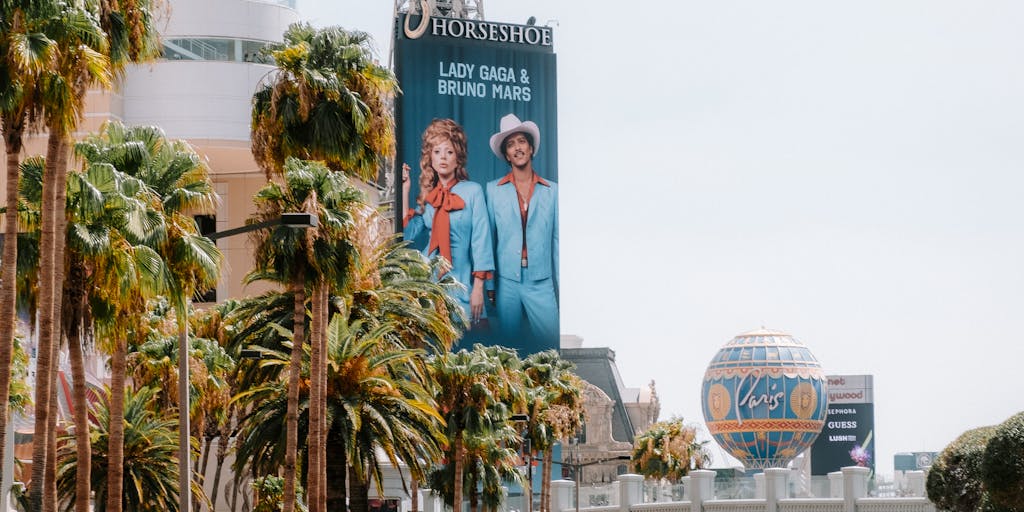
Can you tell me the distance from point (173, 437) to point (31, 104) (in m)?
21.5

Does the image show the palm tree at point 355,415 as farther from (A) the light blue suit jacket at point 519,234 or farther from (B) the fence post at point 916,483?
(A) the light blue suit jacket at point 519,234

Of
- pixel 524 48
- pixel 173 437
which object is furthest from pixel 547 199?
pixel 173 437

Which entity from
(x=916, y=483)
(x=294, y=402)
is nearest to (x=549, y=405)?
(x=916, y=483)

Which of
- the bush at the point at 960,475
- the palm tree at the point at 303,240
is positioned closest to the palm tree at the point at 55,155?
the palm tree at the point at 303,240

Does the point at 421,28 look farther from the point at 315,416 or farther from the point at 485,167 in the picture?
the point at 315,416

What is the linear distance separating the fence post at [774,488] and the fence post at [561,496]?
14272 mm

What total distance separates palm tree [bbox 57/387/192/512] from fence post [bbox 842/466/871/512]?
40.7 m

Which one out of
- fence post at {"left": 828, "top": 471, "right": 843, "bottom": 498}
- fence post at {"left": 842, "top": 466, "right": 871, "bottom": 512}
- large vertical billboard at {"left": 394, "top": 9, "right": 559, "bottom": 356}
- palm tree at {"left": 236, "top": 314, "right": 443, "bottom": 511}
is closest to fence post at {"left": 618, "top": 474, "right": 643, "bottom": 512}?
fence post at {"left": 828, "top": 471, "right": 843, "bottom": 498}

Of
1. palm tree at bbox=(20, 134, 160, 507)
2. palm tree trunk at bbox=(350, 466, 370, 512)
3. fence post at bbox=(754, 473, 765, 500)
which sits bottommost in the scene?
fence post at bbox=(754, 473, 765, 500)

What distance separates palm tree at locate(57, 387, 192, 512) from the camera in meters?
45.3

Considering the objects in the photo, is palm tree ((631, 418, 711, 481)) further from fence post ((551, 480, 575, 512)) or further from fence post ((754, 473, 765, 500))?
fence post ((754, 473, 765, 500))

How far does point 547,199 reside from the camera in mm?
128750

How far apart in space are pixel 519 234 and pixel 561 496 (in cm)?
3622

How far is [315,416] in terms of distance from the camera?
39969mm
